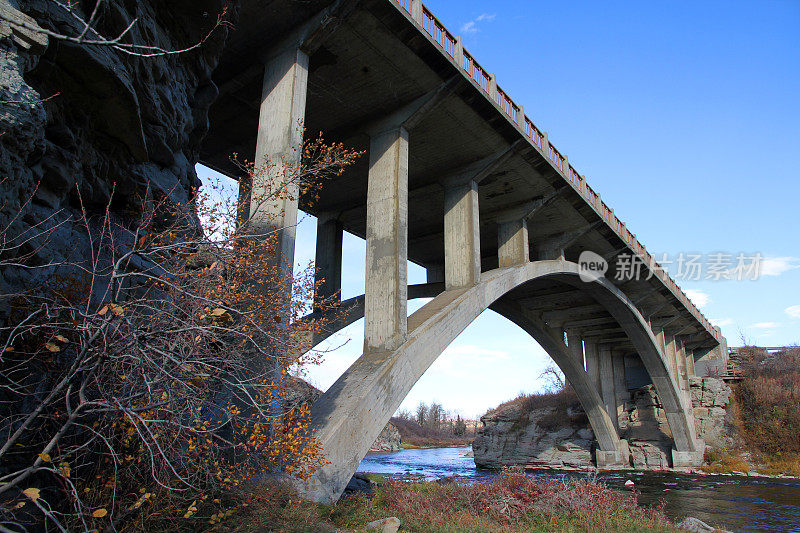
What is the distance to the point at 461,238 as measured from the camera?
14.5 metres

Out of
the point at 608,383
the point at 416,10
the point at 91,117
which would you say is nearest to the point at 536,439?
the point at 608,383

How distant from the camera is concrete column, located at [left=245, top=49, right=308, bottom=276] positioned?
8656 mm

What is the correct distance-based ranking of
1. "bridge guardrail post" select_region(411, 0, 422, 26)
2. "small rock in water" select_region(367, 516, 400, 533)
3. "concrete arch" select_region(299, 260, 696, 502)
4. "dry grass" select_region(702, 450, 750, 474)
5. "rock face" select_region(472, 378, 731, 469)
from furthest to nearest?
1. "rock face" select_region(472, 378, 731, 469)
2. "dry grass" select_region(702, 450, 750, 474)
3. "bridge guardrail post" select_region(411, 0, 422, 26)
4. "concrete arch" select_region(299, 260, 696, 502)
5. "small rock in water" select_region(367, 516, 400, 533)

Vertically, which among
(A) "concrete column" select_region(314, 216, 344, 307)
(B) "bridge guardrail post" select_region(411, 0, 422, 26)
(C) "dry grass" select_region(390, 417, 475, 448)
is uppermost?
(B) "bridge guardrail post" select_region(411, 0, 422, 26)

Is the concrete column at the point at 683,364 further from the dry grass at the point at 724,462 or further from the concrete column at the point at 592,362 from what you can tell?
the concrete column at the point at 592,362

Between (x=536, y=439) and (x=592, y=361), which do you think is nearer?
(x=592, y=361)

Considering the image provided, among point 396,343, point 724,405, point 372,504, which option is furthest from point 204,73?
point 724,405

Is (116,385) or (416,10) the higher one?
(416,10)

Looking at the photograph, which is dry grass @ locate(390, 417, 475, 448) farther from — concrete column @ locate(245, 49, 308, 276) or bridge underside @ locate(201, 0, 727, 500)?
concrete column @ locate(245, 49, 308, 276)

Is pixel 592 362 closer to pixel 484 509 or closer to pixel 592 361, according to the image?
pixel 592 361

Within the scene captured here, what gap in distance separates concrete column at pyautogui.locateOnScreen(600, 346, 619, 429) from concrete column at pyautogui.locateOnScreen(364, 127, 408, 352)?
2738cm

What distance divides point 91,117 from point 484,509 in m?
9.61

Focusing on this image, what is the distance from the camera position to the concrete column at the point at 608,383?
3384 cm

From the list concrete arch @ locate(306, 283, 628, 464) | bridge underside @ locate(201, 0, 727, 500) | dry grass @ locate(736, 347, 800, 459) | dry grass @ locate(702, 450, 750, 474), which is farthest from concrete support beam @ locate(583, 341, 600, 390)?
bridge underside @ locate(201, 0, 727, 500)
